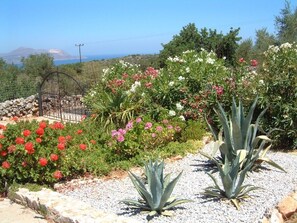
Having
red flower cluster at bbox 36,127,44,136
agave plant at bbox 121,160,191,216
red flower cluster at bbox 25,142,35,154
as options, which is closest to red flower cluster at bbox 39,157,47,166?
red flower cluster at bbox 25,142,35,154

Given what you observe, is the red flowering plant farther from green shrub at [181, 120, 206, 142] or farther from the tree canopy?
the tree canopy

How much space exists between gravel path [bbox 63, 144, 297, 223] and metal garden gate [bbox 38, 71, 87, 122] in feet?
24.1

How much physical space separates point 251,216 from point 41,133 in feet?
10.6

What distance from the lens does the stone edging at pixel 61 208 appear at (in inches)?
159

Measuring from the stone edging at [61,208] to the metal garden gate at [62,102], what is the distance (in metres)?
7.46

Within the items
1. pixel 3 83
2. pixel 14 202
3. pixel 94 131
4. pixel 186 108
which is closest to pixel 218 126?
pixel 186 108

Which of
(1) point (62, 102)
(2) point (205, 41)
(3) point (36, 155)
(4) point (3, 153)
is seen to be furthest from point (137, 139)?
(2) point (205, 41)

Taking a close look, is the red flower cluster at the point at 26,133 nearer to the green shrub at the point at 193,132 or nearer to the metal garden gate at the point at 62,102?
the green shrub at the point at 193,132

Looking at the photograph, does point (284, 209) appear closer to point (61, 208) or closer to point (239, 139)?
point (239, 139)

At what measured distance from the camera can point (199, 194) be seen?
478 centimetres

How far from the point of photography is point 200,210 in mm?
4266

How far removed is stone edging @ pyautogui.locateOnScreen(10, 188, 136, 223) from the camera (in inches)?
159

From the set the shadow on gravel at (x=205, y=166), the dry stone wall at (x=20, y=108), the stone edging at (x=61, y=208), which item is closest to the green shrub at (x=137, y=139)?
the shadow on gravel at (x=205, y=166)

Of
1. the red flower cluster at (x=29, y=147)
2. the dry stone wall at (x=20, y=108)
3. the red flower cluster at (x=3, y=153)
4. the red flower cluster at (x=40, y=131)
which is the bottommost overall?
the dry stone wall at (x=20, y=108)
